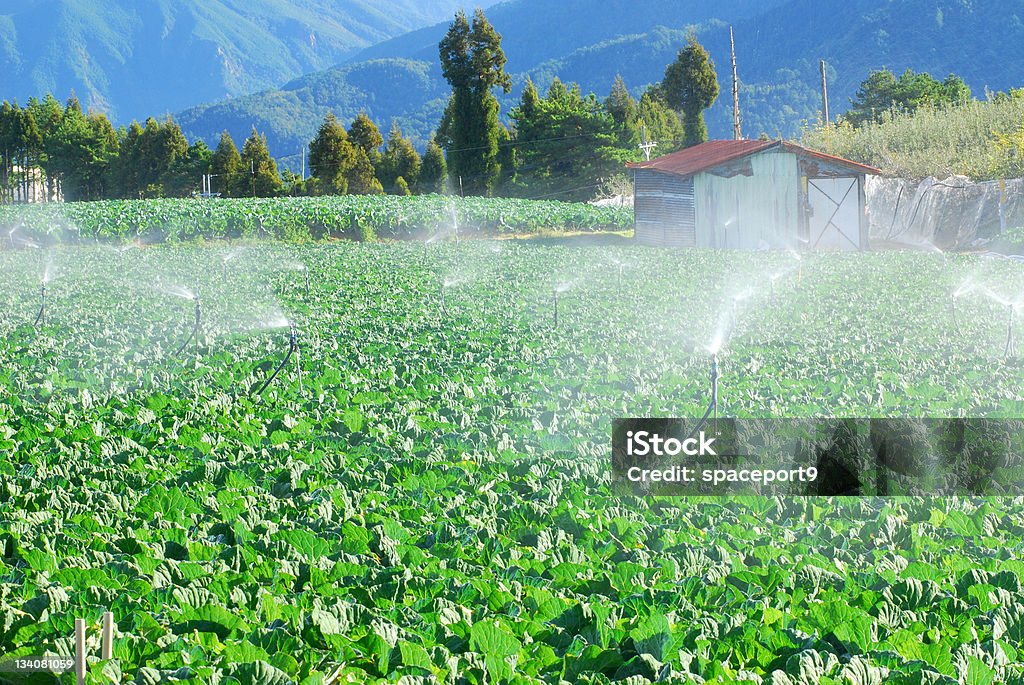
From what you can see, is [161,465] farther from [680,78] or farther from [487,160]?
[680,78]

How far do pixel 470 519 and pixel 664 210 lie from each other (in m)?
26.3

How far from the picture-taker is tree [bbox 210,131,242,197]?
58469 mm

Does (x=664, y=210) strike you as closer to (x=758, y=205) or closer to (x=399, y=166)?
(x=758, y=205)

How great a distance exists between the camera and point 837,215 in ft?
95.1

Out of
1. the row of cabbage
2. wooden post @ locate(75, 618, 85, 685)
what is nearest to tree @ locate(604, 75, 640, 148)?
the row of cabbage

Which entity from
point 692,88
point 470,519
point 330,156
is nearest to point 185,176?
point 330,156

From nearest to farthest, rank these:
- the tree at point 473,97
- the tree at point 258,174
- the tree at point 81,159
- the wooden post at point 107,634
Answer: the wooden post at point 107,634, the tree at point 473,97, the tree at point 258,174, the tree at point 81,159

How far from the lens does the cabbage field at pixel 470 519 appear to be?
12.4ft

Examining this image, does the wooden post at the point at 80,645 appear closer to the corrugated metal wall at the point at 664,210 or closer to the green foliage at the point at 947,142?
the corrugated metal wall at the point at 664,210

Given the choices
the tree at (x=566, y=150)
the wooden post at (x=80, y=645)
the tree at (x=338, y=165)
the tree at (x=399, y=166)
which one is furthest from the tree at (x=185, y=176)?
the wooden post at (x=80, y=645)

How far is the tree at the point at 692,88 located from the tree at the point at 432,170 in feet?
39.8

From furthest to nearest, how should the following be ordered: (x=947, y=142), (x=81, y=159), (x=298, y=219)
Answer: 1. (x=81, y=159)
2. (x=298, y=219)
3. (x=947, y=142)

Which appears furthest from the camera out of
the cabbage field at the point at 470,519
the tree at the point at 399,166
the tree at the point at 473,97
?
the tree at the point at 399,166

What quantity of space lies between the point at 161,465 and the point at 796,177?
2439 cm
